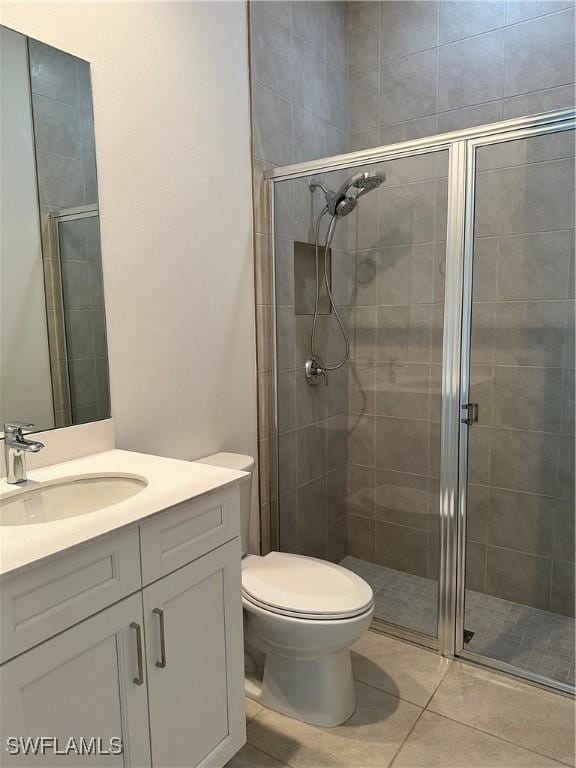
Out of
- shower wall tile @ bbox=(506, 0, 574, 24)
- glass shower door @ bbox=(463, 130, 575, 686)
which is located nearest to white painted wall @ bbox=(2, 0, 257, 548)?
glass shower door @ bbox=(463, 130, 575, 686)

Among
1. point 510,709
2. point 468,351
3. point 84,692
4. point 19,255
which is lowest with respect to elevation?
point 510,709

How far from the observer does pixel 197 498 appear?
1272 millimetres

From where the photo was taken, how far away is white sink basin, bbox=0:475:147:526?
4.22ft

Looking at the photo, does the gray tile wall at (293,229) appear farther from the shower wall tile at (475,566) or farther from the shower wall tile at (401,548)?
the shower wall tile at (475,566)

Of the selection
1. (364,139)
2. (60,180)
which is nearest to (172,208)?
(60,180)

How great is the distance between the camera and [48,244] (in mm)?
1491

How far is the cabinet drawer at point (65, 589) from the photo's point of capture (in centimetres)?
93

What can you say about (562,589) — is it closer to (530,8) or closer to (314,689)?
(314,689)

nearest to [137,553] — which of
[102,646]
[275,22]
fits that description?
[102,646]

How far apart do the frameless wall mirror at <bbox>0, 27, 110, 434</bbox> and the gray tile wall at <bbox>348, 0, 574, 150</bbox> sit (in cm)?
160

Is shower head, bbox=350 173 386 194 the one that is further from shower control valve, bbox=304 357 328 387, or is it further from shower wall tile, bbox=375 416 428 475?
shower wall tile, bbox=375 416 428 475

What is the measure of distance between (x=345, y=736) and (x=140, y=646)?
0.90m

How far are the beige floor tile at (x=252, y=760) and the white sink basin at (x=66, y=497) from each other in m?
0.87

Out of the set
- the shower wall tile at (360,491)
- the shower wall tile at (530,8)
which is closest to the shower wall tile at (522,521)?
the shower wall tile at (360,491)
